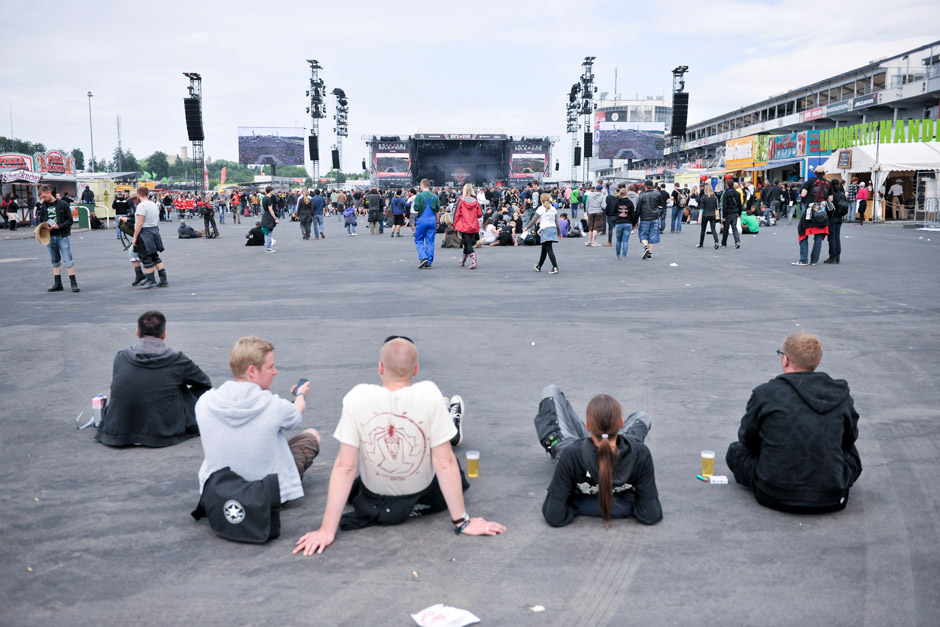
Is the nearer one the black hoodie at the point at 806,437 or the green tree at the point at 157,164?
the black hoodie at the point at 806,437

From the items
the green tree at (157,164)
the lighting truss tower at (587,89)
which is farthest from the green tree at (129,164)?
the lighting truss tower at (587,89)

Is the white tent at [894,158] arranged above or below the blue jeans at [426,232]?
above

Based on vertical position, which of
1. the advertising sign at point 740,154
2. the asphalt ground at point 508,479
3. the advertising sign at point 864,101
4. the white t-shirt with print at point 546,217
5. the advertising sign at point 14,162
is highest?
the advertising sign at point 864,101

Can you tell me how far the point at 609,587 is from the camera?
3.41 meters

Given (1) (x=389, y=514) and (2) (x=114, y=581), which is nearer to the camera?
(2) (x=114, y=581)

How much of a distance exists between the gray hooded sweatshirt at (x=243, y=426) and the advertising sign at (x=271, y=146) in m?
67.8

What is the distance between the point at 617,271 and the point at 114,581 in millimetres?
13032

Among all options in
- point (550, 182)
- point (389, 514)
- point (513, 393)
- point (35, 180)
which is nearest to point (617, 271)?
point (513, 393)

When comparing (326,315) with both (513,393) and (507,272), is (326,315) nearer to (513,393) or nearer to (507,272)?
(513,393)

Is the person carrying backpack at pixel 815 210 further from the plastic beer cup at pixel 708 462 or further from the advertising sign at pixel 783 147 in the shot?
the advertising sign at pixel 783 147

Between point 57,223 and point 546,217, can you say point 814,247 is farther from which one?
point 57,223

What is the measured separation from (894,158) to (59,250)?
1152 inches

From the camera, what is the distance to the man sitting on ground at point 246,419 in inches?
158

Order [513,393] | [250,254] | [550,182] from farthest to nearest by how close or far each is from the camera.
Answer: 1. [550,182]
2. [250,254]
3. [513,393]
